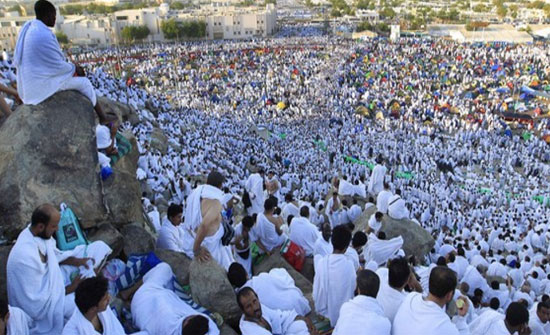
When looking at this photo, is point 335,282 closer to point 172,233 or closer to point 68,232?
point 172,233

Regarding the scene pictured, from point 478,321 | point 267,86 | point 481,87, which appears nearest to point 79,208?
point 478,321

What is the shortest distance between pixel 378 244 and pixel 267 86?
23482 mm

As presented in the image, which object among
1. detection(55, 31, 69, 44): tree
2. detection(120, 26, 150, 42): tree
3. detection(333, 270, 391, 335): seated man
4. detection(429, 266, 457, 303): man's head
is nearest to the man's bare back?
detection(333, 270, 391, 335): seated man

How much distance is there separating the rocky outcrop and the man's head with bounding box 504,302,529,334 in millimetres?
3570

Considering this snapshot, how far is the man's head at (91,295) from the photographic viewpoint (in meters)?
2.41

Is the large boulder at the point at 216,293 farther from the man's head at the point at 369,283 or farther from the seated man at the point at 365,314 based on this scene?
the man's head at the point at 369,283

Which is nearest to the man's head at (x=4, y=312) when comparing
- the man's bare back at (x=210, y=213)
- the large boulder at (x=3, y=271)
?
the large boulder at (x=3, y=271)

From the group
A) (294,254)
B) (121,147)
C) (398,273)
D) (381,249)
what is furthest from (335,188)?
(398,273)

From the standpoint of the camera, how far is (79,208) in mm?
3584

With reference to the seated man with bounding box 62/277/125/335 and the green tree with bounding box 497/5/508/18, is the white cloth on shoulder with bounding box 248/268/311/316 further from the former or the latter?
the green tree with bounding box 497/5/508/18

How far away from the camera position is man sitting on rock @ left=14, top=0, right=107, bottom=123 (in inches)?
135

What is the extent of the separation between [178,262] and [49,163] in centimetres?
140

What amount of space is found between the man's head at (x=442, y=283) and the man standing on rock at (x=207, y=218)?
1.73 metres

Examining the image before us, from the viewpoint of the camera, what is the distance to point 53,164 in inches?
143
